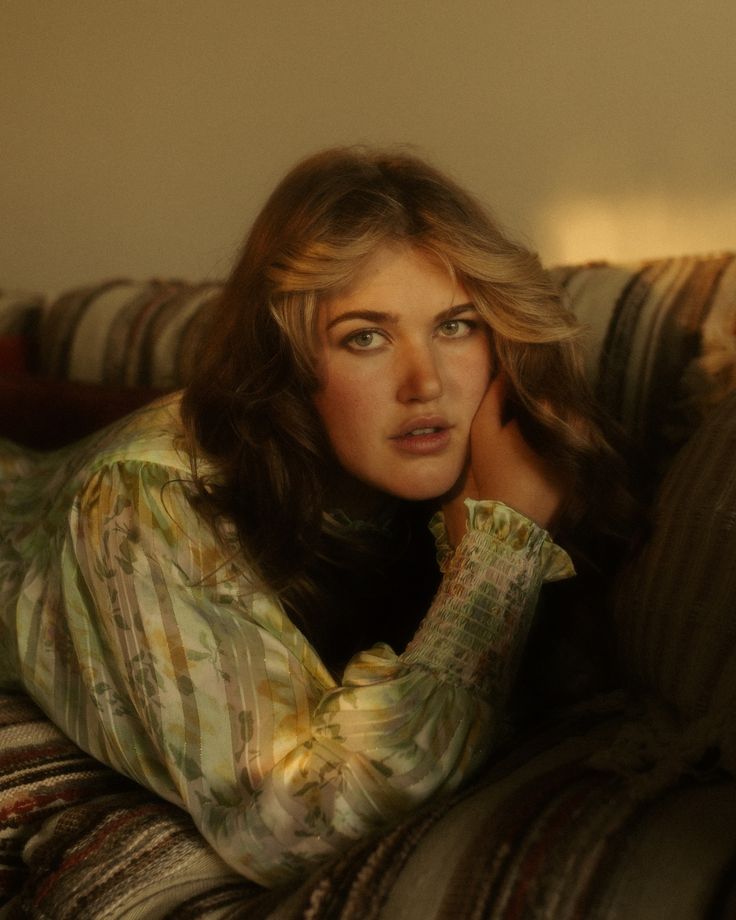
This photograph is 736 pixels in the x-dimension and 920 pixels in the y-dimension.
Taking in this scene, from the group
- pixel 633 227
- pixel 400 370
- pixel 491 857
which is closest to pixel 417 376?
pixel 400 370

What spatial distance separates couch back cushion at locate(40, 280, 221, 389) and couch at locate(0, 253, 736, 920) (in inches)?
14.9

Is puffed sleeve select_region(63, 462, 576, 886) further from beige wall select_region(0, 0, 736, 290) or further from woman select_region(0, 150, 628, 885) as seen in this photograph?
beige wall select_region(0, 0, 736, 290)

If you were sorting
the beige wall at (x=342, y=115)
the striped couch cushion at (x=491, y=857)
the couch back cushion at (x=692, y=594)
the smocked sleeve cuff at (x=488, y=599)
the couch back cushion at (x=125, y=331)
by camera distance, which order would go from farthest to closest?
the couch back cushion at (x=125, y=331) < the beige wall at (x=342, y=115) < the smocked sleeve cuff at (x=488, y=599) < the couch back cushion at (x=692, y=594) < the striped couch cushion at (x=491, y=857)

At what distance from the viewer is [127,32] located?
6.77 ft

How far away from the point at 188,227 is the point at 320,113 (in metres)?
0.38

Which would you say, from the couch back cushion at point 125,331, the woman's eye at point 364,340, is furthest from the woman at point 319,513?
the couch back cushion at point 125,331

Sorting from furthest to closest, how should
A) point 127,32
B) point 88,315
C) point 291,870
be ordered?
point 127,32, point 88,315, point 291,870

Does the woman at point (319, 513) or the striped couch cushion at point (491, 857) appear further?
the woman at point (319, 513)

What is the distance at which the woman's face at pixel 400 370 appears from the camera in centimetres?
97

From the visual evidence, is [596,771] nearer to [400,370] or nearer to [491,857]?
[491,857]

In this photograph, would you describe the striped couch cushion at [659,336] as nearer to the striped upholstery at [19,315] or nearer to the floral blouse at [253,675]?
the floral blouse at [253,675]

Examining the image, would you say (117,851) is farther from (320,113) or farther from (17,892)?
(320,113)

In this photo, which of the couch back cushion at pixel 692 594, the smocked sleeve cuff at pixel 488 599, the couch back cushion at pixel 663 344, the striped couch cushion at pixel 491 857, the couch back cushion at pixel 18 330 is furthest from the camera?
the couch back cushion at pixel 18 330

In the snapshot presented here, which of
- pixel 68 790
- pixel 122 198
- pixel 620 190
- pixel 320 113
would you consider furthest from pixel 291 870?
pixel 122 198
